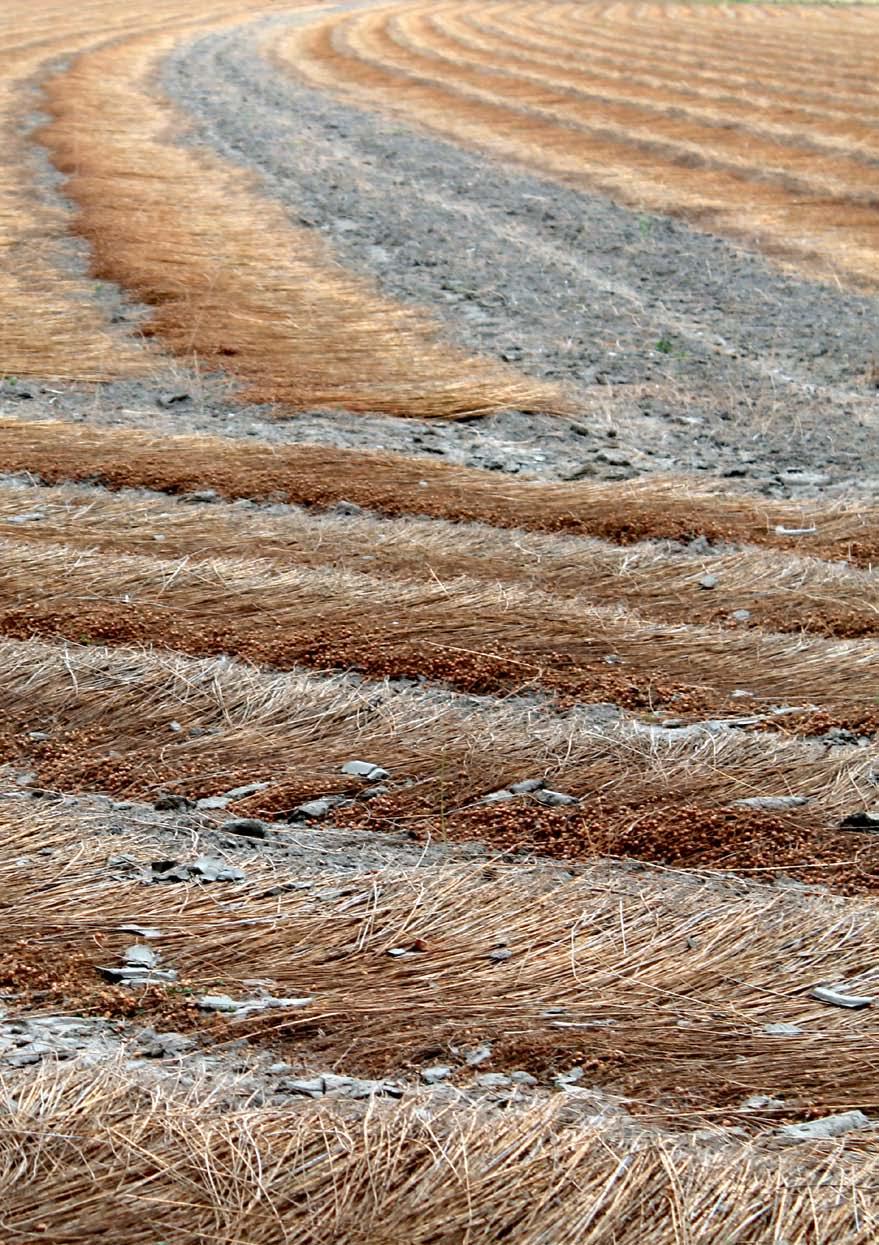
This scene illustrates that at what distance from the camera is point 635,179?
15438 mm

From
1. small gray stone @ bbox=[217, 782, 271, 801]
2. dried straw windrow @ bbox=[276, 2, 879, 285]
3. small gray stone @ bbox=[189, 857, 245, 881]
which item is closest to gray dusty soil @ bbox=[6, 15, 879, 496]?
dried straw windrow @ bbox=[276, 2, 879, 285]

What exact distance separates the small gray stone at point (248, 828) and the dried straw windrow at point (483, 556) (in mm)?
1885

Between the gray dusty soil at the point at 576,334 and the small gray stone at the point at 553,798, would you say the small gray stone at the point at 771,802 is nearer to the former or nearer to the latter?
the small gray stone at the point at 553,798

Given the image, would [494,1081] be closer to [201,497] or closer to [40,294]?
[201,497]

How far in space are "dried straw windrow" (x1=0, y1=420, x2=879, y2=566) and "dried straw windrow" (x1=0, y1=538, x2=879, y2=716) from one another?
35.1 inches

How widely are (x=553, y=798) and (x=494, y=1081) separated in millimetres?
1265

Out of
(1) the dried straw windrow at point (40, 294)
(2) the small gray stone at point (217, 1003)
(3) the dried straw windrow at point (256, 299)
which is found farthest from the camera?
(1) the dried straw windrow at point (40, 294)

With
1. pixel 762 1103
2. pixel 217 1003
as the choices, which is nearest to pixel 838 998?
pixel 762 1103

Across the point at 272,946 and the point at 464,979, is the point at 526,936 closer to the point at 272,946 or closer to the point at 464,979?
the point at 464,979

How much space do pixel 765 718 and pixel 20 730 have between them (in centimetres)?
216

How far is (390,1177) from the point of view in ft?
8.66

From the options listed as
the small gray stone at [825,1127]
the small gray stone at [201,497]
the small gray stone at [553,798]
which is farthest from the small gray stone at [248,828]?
the small gray stone at [201,497]

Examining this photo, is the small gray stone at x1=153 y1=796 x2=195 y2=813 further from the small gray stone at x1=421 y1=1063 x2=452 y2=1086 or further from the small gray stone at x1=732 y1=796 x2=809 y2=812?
the small gray stone at x1=732 y1=796 x2=809 y2=812

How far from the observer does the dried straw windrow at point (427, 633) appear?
4.80 meters
